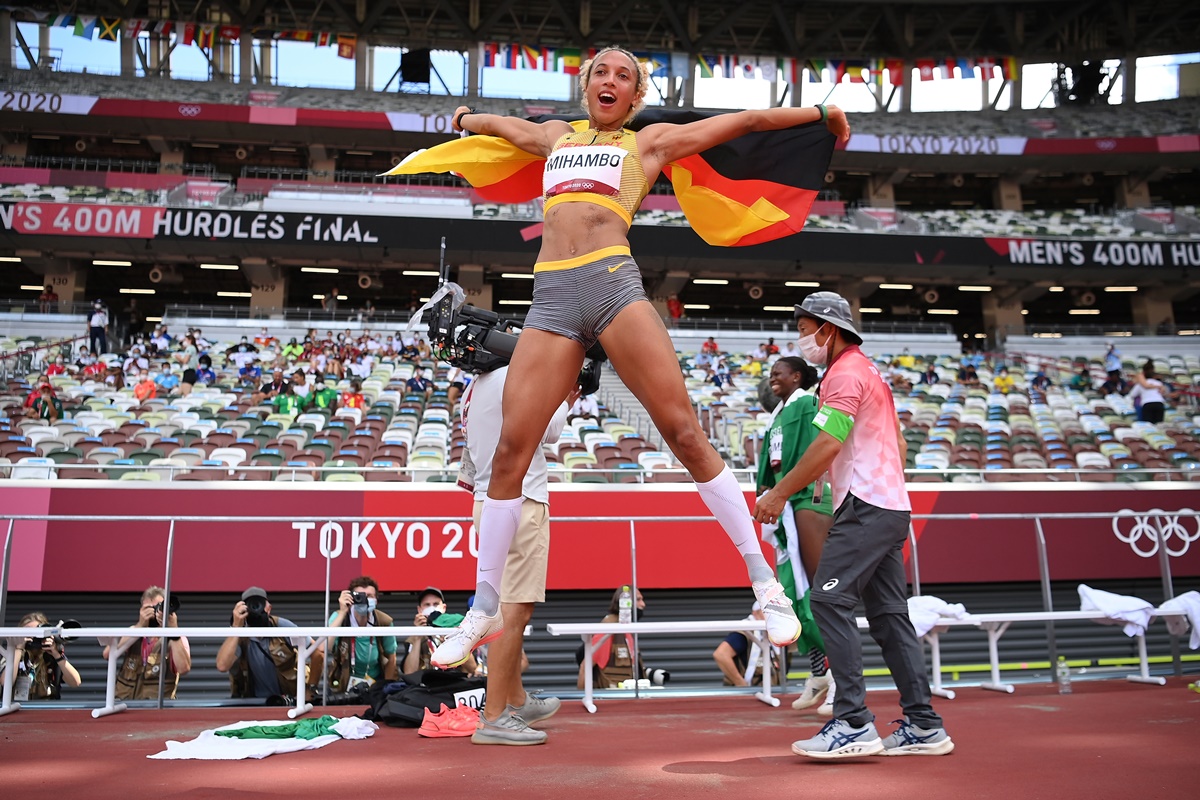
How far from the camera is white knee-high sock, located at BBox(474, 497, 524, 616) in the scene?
325 cm

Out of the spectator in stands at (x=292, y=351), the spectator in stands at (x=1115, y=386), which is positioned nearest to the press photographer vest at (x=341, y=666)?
the spectator in stands at (x=292, y=351)

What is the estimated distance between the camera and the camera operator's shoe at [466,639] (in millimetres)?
3107

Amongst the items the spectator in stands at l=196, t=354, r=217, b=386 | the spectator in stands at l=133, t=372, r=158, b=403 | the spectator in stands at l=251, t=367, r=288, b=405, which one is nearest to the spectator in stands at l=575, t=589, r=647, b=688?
the spectator in stands at l=251, t=367, r=288, b=405

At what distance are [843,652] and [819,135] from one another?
199cm

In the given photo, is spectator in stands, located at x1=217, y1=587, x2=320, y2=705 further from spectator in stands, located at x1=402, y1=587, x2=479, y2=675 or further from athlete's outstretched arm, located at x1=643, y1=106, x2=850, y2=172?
athlete's outstretched arm, located at x1=643, y1=106, x2=850, y2=172

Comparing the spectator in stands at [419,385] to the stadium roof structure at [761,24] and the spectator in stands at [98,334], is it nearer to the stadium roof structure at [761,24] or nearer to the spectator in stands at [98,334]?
the spectator in stands at [98,334]

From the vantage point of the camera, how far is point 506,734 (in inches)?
142

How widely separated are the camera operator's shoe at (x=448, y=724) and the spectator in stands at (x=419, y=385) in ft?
40.2

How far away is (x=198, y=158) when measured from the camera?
30719 mm

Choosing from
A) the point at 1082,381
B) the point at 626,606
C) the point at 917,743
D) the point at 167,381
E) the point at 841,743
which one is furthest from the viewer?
the point at 1082,381

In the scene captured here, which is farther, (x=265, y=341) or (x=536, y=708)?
(x=265, y=341)

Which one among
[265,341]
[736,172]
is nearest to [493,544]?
[736,172]

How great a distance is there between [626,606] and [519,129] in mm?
3545

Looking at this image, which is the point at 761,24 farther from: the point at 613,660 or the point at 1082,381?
the point at 613,660
